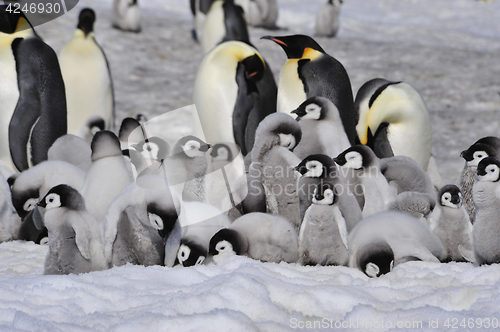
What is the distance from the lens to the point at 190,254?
2752 mm

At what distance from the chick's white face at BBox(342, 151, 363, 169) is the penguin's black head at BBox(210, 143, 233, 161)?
927 millimetres

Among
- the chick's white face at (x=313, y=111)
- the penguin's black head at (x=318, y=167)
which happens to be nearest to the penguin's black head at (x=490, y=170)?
the penguin's black head at (x=318, y=167)

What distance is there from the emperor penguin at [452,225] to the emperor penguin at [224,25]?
6348 millimetres

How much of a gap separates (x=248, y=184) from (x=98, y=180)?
2.89ft

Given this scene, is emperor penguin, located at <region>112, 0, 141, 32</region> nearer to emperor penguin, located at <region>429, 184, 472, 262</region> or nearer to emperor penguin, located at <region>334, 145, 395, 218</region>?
emperor penguin, located at <region>334, 145, 395, 218</region>

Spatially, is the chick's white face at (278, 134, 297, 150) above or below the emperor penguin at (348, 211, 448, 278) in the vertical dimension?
above

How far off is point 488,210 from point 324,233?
0.74 meters

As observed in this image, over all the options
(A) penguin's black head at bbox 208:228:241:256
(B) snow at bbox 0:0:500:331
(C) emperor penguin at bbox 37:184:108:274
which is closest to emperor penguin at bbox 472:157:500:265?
A: (B) snow at bbox 0:0:500:331

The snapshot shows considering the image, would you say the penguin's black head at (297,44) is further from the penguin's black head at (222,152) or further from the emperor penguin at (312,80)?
the penguin's black head at (222,152)

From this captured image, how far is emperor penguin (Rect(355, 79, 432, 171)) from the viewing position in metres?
4.70

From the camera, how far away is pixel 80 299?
213 cm

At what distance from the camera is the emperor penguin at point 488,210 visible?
8.33 feet

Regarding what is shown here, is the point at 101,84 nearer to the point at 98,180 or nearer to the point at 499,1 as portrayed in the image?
the point at 98,180

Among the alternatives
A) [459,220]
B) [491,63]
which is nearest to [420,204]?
[459,220]
